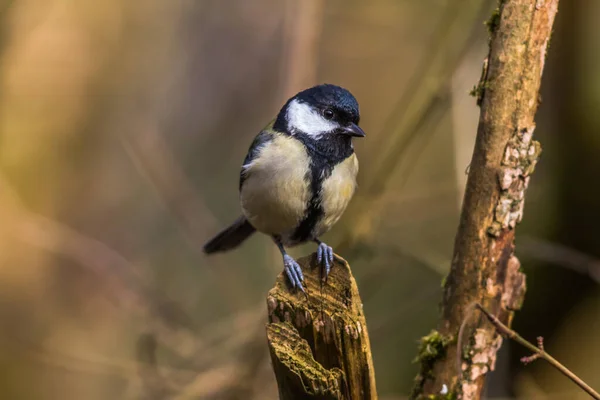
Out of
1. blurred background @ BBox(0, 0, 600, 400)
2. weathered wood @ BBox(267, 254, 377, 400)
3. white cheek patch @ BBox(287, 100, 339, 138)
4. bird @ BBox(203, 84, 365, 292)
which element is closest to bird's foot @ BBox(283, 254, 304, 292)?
weathered wood @ BBox(267, 254, 377, 400)

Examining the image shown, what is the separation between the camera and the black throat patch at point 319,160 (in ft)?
8.73

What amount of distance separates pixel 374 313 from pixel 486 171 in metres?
2.57

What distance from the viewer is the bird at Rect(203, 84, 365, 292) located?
8.71 feet

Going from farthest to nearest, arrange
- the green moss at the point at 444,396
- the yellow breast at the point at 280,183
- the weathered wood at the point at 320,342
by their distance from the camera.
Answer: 1. the yellow breast at the point at 280,183
2. the green moss at the point at 444,396
3. the weathered wood at the point at 320,342

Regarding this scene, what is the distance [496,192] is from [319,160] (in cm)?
78

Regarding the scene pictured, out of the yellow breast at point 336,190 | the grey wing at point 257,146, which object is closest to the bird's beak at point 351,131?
the yellow breast at point 336,190

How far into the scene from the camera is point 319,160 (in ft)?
8.84

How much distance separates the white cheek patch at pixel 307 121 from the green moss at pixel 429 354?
0.95 m

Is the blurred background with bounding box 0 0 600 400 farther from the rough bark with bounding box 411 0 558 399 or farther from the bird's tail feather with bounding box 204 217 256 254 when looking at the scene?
the rough bark with bounding box 411 0 558 399

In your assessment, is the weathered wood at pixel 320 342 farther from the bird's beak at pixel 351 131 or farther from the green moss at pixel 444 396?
the bird's beak at pixel 351 131

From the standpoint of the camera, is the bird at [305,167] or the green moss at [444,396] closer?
the green moss at [444,396]

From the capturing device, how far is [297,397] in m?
1.69

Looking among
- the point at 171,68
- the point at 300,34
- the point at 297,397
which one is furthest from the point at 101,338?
the point at 297,397

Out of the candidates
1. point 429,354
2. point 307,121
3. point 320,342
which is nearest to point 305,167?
point 307,121
